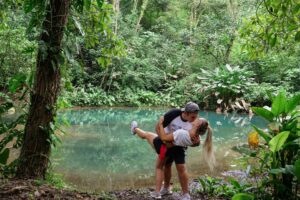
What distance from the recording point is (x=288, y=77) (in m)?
18.5

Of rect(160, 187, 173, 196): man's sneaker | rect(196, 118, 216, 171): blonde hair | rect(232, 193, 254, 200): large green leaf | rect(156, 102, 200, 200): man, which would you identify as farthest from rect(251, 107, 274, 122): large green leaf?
rect(160, 187, 173, 196): man's sneaker

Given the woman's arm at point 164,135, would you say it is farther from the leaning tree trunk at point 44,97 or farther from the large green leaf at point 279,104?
the leaning tree trunk at point 44,97

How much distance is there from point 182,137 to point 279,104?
1.12 meters

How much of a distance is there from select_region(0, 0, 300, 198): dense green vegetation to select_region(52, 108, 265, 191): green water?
0.96 m

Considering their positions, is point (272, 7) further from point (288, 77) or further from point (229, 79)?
point (288, 77)

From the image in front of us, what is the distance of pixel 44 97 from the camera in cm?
371

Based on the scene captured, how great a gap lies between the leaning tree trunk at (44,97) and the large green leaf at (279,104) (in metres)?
2.17

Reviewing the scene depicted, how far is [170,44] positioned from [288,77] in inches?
284

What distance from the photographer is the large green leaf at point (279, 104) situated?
3805 millimetres

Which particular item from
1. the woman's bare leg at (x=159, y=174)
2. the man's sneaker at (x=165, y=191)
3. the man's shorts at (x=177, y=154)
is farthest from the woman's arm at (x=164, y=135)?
the man's sneaker at (x=165, y=191)

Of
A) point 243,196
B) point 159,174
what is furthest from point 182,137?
point 243,196

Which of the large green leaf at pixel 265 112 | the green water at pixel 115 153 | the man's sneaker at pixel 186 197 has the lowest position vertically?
the green water at pixel 115 153

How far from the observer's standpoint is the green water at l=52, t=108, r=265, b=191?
20.9 feet

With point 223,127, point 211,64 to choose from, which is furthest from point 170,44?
point 223,127
